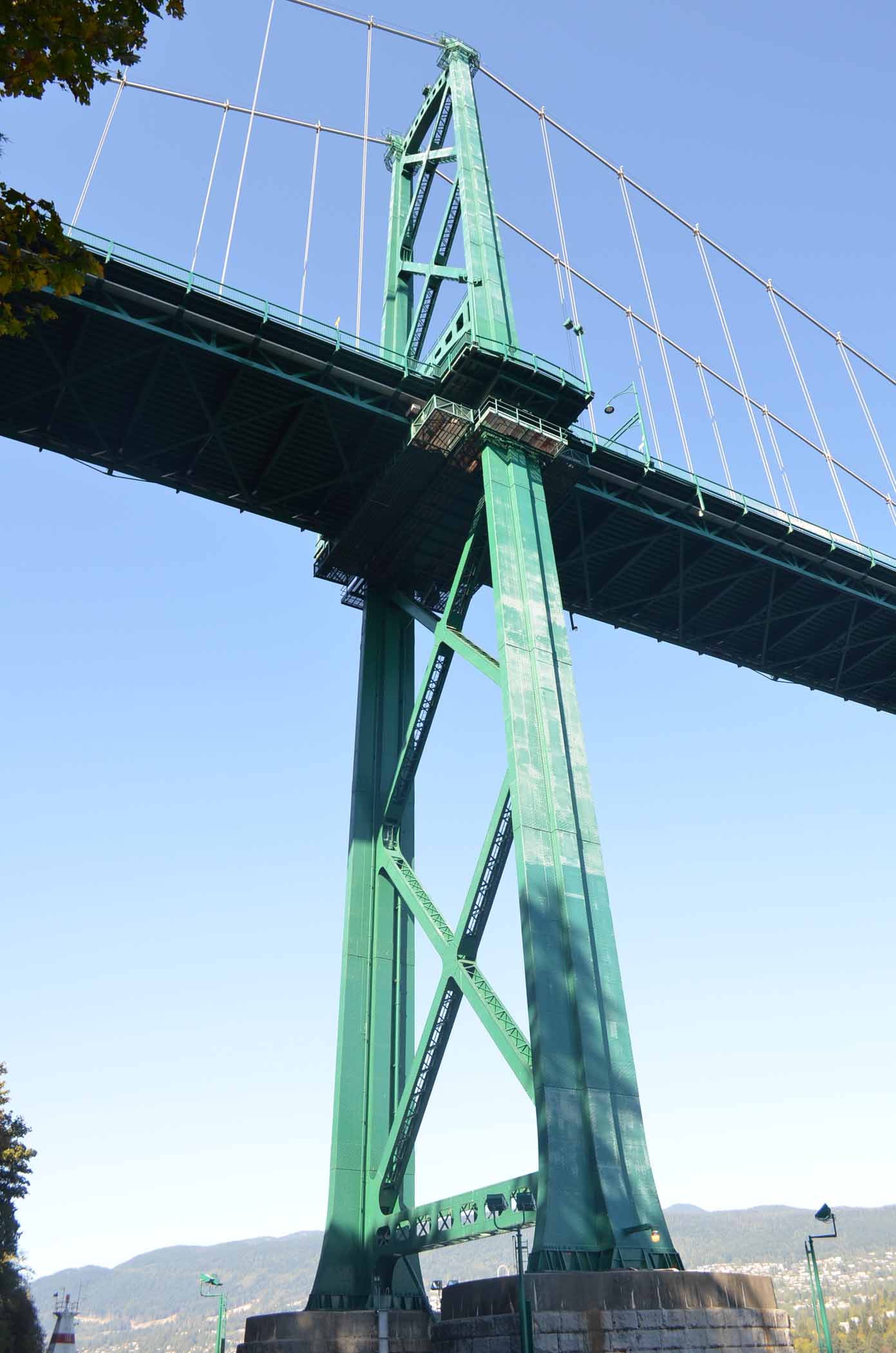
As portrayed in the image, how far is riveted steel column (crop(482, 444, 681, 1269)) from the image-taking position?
19094mm

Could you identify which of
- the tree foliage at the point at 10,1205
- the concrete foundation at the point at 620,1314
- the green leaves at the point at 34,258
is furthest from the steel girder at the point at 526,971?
the tree foliage at the point at 10,1205

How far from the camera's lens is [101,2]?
920 centimetres

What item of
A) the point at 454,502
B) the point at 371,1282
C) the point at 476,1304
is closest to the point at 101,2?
the point at 476,1304

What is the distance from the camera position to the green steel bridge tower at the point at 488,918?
1997cm

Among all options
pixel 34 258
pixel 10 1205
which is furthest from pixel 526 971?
pixel 10 1205

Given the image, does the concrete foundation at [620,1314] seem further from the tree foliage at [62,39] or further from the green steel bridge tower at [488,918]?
the tree foliage at [62,39]

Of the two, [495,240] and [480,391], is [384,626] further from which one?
[495,240]

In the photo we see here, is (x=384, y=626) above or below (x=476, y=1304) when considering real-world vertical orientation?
above

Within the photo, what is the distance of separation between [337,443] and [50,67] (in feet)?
72.7

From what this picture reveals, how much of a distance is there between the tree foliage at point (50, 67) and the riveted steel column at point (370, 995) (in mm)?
21424

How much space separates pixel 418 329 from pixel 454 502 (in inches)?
366

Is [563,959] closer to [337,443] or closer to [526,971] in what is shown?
[526,971]

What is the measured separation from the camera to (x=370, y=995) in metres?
27.8

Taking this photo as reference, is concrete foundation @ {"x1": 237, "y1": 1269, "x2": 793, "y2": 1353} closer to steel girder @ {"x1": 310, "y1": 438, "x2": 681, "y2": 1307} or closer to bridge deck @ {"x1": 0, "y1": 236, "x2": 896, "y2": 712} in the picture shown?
steel girder @ {"x1": 310, "y1": 438, "x2": 681, "y2": 1307}
